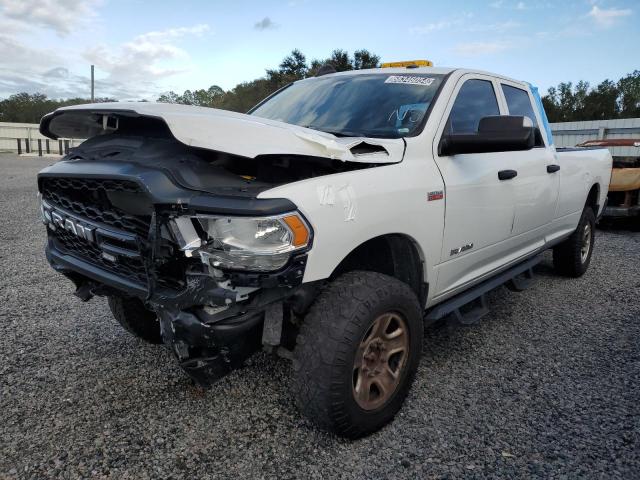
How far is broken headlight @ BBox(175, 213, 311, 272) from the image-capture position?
1.86 metres

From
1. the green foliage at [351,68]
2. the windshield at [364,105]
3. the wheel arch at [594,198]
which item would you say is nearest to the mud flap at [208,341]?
the windshield at [364,105]

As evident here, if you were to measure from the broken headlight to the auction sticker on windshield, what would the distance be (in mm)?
1622

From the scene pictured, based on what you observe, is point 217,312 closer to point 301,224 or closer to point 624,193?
point 301,224

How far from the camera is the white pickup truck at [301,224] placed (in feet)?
6.22

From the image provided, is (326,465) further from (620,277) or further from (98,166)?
(620,277)

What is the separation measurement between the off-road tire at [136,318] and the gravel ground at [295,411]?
139mm

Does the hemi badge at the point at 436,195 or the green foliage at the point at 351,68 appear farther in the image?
the green foliage at the point at 351,68

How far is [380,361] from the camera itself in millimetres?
2354

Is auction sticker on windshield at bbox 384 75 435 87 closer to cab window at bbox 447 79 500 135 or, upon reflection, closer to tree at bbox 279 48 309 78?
cab window at bbox 447 79 500 135

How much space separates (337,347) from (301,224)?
545 millimetres

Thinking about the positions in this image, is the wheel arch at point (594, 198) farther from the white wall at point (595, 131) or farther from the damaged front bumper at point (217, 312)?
the white wall at point (595, 131)

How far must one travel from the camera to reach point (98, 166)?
2141 mm

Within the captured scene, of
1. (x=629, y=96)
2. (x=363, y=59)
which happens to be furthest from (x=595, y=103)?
(x=363, y=59)

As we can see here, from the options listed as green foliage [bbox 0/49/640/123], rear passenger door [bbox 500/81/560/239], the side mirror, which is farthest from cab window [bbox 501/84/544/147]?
green foliage [bbox 0/49/640/123]
